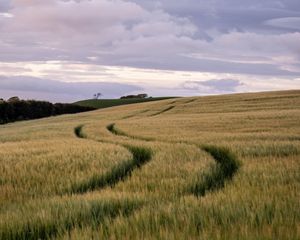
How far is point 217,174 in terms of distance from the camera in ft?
38.3

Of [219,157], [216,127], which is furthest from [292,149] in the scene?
[216,127]

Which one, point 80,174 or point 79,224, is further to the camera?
point 80,174

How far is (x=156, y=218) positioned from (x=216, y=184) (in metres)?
4.14

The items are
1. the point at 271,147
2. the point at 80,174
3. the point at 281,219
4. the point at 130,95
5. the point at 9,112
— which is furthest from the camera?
the point at 130,95


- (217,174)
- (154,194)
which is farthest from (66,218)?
(217,174)

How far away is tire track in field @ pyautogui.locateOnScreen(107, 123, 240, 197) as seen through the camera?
9.72m

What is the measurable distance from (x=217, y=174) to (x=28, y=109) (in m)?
79.0

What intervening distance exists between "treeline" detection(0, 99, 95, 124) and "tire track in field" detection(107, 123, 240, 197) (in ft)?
229

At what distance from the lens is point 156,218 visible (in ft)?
20.1

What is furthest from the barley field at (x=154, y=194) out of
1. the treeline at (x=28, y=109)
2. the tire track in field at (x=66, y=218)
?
the treeline at (x=28, y=109)

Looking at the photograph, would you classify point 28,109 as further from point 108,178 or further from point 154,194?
point 154,194

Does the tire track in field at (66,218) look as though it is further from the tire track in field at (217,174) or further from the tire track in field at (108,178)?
the tire track in field at (108,178)

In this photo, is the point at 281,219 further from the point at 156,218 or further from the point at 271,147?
the point at 271,147

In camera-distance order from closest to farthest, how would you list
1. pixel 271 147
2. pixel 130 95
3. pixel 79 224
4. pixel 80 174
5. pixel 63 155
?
pixel 79 224, pixel 80 174, pixel 63 155, pixel 271 147, pixel 130 95
